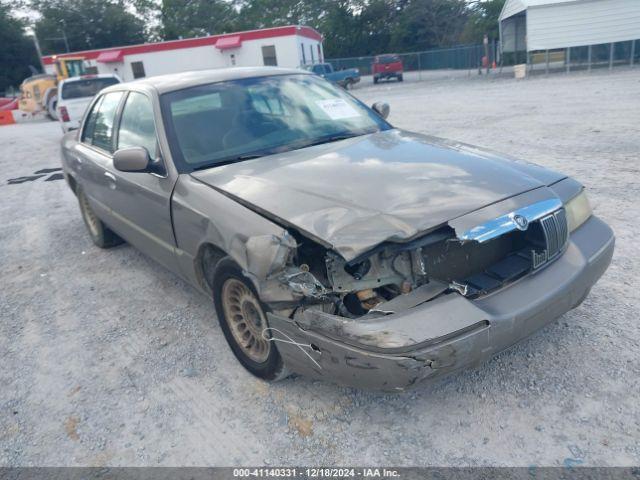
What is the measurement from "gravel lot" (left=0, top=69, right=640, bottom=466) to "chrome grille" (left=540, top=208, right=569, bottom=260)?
0.65 meters

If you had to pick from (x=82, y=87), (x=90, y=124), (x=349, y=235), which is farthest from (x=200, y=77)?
(x=82, y=87)

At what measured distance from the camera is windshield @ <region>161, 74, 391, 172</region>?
352 centimetres

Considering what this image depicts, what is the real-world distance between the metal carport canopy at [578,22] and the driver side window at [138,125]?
21.9 m

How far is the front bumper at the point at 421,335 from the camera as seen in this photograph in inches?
87.9

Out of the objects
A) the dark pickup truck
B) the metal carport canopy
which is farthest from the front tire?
the dark pickup truck

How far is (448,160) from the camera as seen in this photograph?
3.18m

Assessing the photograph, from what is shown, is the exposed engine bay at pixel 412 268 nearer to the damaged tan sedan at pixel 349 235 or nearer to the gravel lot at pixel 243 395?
the damaged tan sedan at pixel 349 235

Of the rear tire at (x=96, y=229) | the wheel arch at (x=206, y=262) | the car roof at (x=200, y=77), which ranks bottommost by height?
the rear tire at (x=96, y=229)

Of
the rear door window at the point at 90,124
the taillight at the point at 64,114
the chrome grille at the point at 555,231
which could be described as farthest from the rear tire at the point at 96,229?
the taillight at the point at 64,114

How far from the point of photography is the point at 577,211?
310 cm

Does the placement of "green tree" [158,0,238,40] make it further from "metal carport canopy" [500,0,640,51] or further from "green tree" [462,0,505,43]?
"metal carport canopy" [500,0,640,51]

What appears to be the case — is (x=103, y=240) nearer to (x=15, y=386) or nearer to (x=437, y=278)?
(x=15, y=386)

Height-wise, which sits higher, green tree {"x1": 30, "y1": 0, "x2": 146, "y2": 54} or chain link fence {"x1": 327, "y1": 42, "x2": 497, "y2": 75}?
green tree {"x1": 30, "y1": 0, "x2": 146, "y2": 54}

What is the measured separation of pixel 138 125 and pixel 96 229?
2.03 meters
